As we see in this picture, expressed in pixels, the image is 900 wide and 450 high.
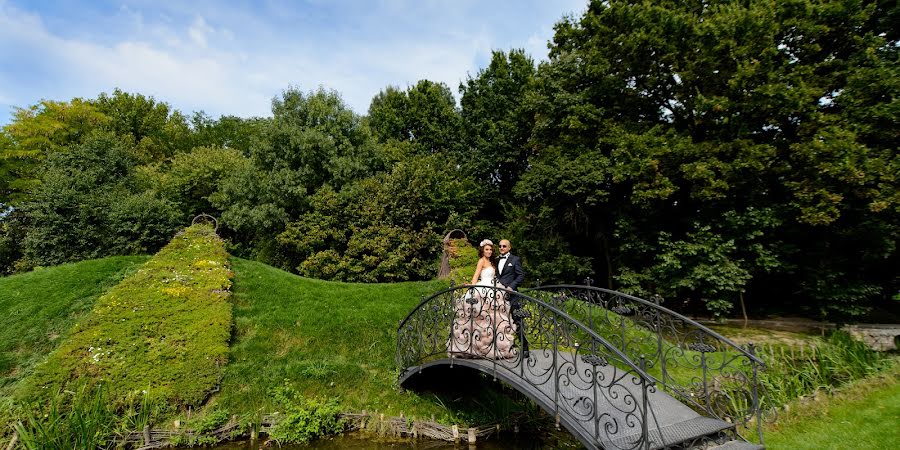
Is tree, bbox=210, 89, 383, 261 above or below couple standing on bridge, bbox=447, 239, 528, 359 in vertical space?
above

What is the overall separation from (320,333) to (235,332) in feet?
6.53

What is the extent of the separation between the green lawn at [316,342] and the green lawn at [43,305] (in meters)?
3.50

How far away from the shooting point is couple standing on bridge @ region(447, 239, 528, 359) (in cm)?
604

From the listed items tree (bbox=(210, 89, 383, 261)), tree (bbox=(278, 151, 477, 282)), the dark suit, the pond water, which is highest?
tree (bbox=(210, 89, 383, 261))

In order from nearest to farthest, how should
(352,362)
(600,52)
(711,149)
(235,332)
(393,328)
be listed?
(352,362)
(235,332)
(393,328)
(711,149)
(600,52)

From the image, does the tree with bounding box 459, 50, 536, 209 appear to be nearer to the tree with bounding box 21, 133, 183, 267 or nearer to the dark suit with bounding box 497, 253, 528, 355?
the dark suit with bounding box 497, 253, 528, 355

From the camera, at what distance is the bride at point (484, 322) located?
6.04 meters

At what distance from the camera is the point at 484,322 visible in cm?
630

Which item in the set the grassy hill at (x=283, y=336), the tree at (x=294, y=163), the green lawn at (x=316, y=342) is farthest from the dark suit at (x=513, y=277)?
the tree at (x=294, y=163)

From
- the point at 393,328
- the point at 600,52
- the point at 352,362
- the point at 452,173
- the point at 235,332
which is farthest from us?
the point at 452,173

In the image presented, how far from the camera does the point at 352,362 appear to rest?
9.13 metres

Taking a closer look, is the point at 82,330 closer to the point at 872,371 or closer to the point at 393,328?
the point at 393,328

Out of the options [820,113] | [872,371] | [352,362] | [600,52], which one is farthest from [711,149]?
[352,362]

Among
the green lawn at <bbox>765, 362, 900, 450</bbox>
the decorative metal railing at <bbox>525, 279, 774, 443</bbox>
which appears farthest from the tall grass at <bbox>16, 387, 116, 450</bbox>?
the green lawn at <bbox>765, 362, 900, 450</bbox>
